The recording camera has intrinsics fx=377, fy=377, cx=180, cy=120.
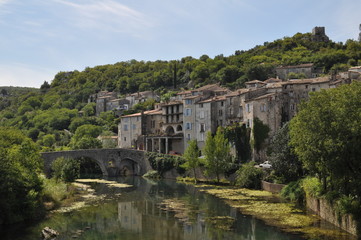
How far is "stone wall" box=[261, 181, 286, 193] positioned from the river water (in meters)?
7.81

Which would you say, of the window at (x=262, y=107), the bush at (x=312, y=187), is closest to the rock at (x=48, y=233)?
the bush at (x=312, y=187)

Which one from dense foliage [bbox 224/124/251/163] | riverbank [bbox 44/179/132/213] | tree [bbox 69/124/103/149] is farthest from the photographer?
tree [bbox 69/124/103/149]

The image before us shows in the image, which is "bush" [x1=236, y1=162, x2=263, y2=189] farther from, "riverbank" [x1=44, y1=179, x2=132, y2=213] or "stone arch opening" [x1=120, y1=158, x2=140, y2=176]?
"stone arch opening" [x1=120, y1=158, x2=140, y2=176]

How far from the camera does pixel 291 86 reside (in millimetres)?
64438

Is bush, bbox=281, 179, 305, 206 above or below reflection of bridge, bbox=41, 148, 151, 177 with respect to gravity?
below

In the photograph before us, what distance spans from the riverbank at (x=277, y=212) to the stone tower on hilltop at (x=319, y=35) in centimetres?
12920

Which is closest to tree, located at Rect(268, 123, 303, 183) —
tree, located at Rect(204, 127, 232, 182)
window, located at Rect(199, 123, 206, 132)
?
tree, located at Rect(204, 127, 232, 182)

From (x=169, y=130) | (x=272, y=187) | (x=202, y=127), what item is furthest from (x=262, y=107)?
(x=169, y=130)

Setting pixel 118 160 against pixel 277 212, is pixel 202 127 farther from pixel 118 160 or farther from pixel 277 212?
pixel 277 212

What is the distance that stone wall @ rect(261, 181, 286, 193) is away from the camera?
153ft

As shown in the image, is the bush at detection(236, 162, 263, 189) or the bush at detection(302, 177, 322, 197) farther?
the bush at detection(236, 162, 263, 189)

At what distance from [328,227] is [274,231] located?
14.4ft

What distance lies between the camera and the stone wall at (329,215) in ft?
90.3

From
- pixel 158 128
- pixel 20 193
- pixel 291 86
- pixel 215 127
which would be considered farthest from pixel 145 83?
pixel 20 193
